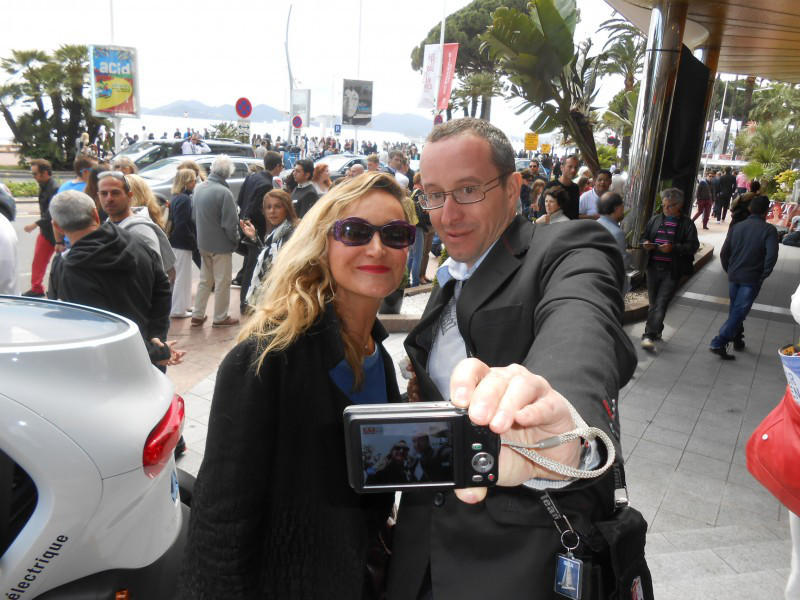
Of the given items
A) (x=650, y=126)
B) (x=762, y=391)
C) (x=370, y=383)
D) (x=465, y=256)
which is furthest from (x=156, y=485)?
(x=650, y=126)

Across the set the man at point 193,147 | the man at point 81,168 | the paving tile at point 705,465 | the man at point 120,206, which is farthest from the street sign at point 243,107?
the paving tile at point 705,465

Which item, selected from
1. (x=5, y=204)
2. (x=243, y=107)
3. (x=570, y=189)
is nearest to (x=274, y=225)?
(x=5, y=204)

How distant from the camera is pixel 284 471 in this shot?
1456mm

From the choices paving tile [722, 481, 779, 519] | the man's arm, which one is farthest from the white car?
the man's arm

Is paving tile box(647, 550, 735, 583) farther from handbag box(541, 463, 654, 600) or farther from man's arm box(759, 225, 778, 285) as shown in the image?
man's arm box(759, 225, 778, 285)

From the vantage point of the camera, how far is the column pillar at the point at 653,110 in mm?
8211

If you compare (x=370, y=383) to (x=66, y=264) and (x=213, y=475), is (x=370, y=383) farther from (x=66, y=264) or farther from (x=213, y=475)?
(x=66, y=264)

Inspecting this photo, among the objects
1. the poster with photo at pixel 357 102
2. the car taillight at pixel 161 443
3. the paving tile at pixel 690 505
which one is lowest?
the paving tile at pixel 690 505

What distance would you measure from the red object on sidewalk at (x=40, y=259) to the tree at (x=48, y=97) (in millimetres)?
25522

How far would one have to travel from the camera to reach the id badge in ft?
3.47

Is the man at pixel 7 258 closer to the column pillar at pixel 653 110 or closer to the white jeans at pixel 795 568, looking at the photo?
the white jeans at pixel 795 568

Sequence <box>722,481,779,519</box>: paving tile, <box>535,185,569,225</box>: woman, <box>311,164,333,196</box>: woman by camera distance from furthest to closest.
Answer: <box>311,164,333,196</box>: woman < <box>535,185,569,225</box>: woman < <box>722,481,779,519</box>: paving tile

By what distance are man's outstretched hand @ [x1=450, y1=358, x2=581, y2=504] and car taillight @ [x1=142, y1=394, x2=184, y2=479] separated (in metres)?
1.57

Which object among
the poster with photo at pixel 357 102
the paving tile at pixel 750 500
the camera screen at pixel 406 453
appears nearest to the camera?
the camera screen at pixel 406 453
